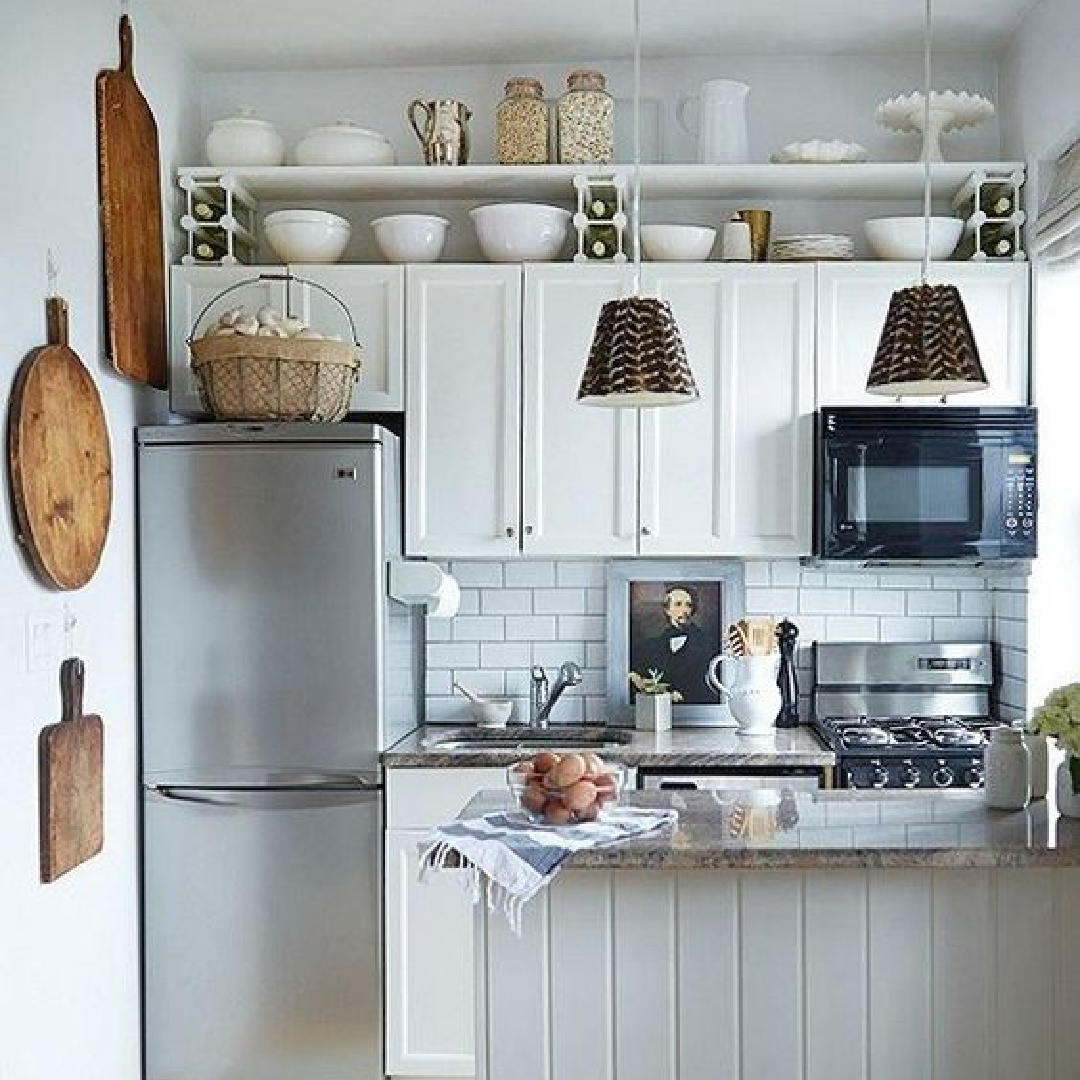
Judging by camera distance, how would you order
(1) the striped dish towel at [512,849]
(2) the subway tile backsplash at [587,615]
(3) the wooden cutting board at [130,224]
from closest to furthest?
(1) the striped dish towel at [512,849] < (3) the wooden cutting board at [130,224] < (2) the subway tile backsplash at [587,615]

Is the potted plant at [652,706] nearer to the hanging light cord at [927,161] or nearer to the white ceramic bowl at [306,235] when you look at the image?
the hanging light cord at [927,161]

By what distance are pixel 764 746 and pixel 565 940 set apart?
1.41m

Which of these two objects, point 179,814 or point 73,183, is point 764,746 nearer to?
point 179,814

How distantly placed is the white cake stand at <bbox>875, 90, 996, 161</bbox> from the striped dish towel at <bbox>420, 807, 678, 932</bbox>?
2.37 metres

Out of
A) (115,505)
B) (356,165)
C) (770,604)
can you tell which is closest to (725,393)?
(770,604)

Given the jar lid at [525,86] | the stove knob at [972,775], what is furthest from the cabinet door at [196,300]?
the stove knob at [972,775]

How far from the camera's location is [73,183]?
3.32 meters

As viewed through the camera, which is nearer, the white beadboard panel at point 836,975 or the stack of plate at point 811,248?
the white beadboard panel at point 836,975

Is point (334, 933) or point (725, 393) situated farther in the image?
point (725, 393)

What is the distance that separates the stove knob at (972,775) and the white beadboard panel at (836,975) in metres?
1.29

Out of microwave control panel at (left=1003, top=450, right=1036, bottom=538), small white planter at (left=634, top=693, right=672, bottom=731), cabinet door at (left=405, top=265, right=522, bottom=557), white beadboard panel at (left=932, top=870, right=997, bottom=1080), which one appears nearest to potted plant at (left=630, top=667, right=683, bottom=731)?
small white planter at (left=634, top=693, right=672, bottom=731)

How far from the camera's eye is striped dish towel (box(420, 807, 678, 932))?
2.41 m

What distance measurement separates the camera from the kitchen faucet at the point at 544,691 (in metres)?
4.27

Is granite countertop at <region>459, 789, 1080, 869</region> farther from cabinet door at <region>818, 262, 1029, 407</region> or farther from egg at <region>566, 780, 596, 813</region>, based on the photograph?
cabinet door at <region>818, 262, 1029, 407</region>
